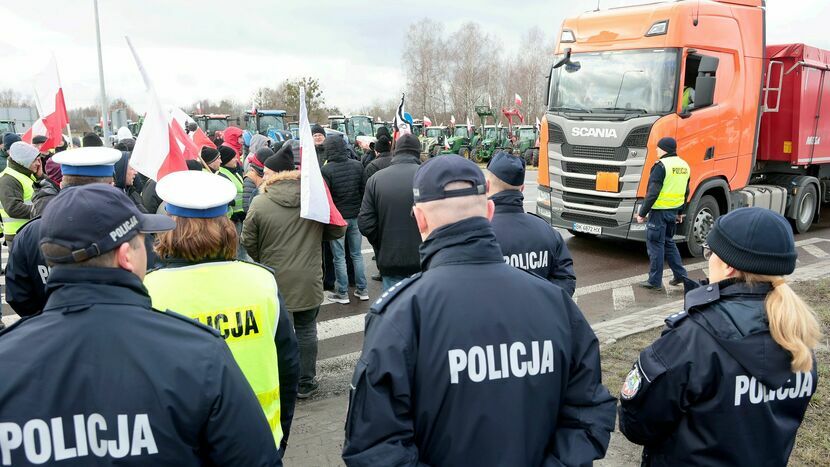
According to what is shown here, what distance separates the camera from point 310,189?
4500 mm

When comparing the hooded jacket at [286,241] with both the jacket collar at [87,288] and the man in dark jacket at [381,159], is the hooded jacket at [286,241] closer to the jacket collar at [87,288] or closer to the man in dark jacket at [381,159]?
the man in dark jacket at [381,159]

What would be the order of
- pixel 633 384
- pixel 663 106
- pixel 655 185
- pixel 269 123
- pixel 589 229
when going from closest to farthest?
1. pixel 633 384
2. pixel 655 185
3. pixel 663 106
4. pixel 589 229
5. pixel 269 123

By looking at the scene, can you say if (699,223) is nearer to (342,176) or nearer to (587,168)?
(587,168)

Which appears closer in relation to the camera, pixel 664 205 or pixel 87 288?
pixel 87 288

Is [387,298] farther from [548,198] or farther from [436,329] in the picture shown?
[548,198]

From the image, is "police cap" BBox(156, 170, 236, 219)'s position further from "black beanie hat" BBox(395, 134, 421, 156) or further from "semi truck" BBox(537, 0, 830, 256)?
"semi truck" BBox(537, 0, 830, 256)

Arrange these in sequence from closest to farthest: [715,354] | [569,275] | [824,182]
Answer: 1. [715,354]
2. [569,275]
3. [824,182]

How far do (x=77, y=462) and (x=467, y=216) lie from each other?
1255 millimetres

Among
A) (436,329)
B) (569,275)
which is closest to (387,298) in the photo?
(436,329)

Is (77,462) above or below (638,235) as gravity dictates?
above

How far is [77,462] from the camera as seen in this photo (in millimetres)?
1510

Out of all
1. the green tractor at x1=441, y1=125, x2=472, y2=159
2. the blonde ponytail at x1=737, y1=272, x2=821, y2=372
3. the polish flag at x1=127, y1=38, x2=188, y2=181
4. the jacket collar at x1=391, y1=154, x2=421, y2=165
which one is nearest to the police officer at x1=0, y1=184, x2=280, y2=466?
the blonde ponytail at x1=737, y1=272, x2=821, y2=372

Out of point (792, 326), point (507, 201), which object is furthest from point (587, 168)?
point (792, 326)

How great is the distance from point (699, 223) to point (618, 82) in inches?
99.2
